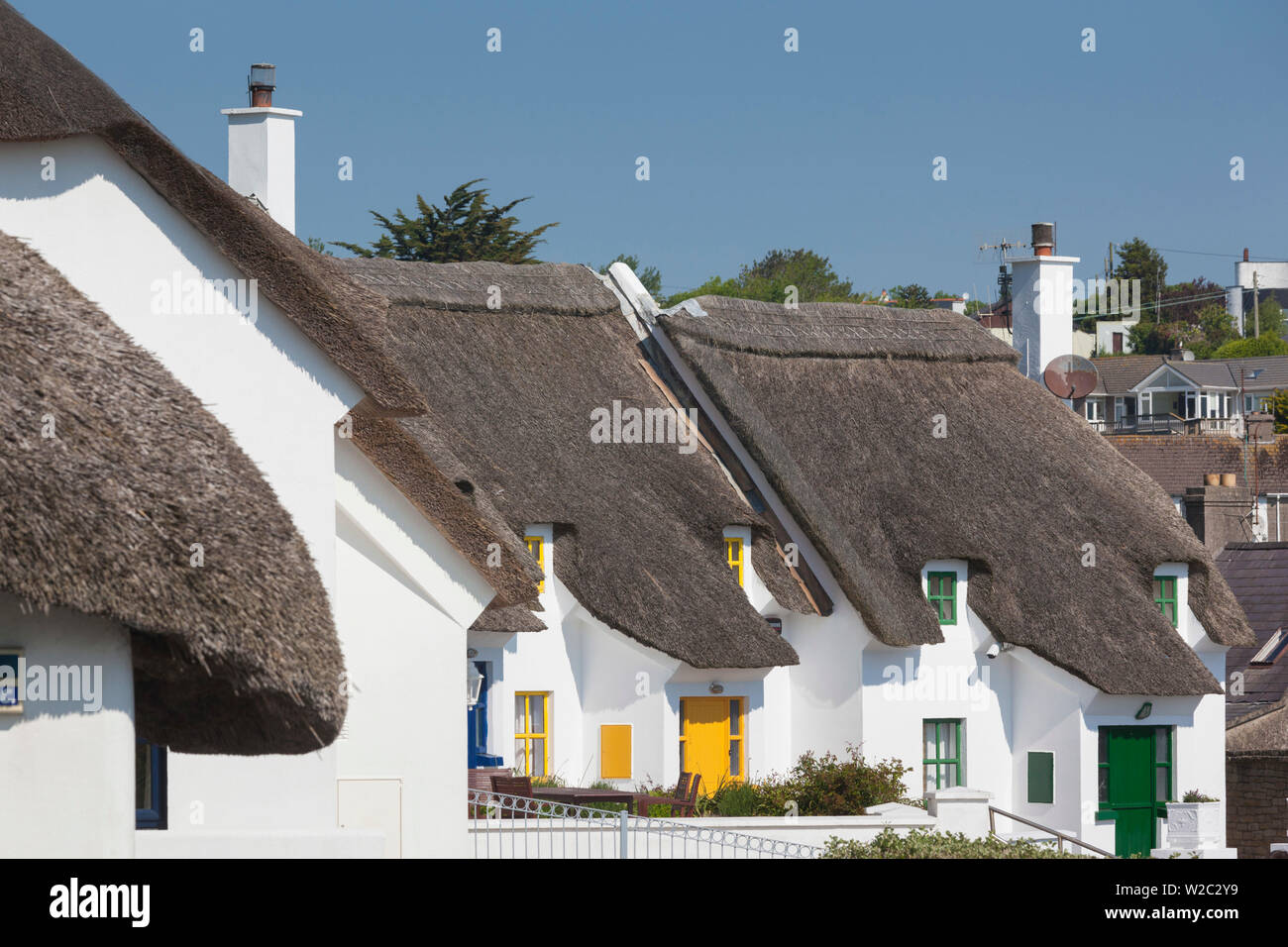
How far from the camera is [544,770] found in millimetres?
25703

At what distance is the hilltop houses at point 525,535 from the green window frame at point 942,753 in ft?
0.23

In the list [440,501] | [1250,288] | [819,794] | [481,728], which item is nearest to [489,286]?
[481,728]

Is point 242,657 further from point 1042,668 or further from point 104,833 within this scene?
point 1042,668

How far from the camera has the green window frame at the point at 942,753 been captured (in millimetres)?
27969

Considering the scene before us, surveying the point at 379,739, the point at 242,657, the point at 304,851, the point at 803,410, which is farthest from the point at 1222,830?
the point at 242,657

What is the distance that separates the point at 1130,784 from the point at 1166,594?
10.5 ft

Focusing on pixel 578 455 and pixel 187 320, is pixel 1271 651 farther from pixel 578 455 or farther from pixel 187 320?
pixel 187 320

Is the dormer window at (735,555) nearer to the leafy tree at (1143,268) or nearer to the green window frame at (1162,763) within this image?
the green window frame at (1162,763)

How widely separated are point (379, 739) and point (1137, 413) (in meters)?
70.5

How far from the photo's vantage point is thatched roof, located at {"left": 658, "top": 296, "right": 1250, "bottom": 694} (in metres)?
28.1

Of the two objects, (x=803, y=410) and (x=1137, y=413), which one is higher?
(x=1137, y=413)

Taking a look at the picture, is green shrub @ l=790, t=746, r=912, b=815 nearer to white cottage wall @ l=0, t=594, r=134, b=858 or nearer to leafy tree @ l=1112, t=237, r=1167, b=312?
white cottage wall @ l=0, t=594, r=134, b=858

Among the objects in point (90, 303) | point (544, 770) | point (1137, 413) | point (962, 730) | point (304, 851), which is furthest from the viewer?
point (1137, 413)

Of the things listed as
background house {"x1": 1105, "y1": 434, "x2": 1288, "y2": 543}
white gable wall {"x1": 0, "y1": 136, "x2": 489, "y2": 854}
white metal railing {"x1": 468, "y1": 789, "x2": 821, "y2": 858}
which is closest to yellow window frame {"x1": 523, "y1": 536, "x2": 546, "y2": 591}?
white metal railing {"x1": 468, "y1": 789, "x2": 821, "y2": 858}
